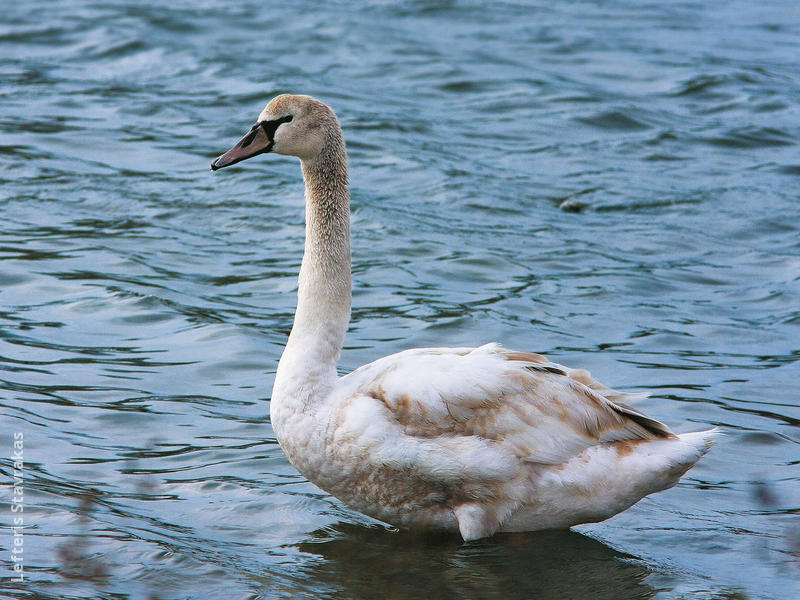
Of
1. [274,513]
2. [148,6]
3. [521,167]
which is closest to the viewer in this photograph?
[274,513]

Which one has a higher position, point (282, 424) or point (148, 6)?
point (148, 6)

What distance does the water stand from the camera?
6344 millimetres

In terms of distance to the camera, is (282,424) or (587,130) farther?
(587,130)

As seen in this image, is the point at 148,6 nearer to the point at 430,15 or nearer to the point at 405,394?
the point at 430,15

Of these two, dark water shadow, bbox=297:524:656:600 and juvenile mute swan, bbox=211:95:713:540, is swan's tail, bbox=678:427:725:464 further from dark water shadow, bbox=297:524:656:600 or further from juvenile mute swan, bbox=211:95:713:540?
dark water shadow, bbox=297:524:656:600

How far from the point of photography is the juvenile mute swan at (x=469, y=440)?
6152 mm

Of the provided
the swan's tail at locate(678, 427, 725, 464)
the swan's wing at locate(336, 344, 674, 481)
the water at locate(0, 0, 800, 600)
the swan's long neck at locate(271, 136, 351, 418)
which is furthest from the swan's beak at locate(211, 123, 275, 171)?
the swan's tail at locate(678, 427, 725, 464)

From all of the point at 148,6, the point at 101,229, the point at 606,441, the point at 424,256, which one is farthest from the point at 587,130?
the point at 606,441

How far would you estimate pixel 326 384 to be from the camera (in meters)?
6.40

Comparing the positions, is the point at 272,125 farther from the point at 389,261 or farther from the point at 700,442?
the point at 389,261

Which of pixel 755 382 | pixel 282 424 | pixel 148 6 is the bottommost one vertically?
pixel 755 382

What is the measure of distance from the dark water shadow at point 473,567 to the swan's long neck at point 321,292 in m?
0.79

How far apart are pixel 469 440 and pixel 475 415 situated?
142 mm

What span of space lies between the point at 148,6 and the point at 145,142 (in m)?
6.04
